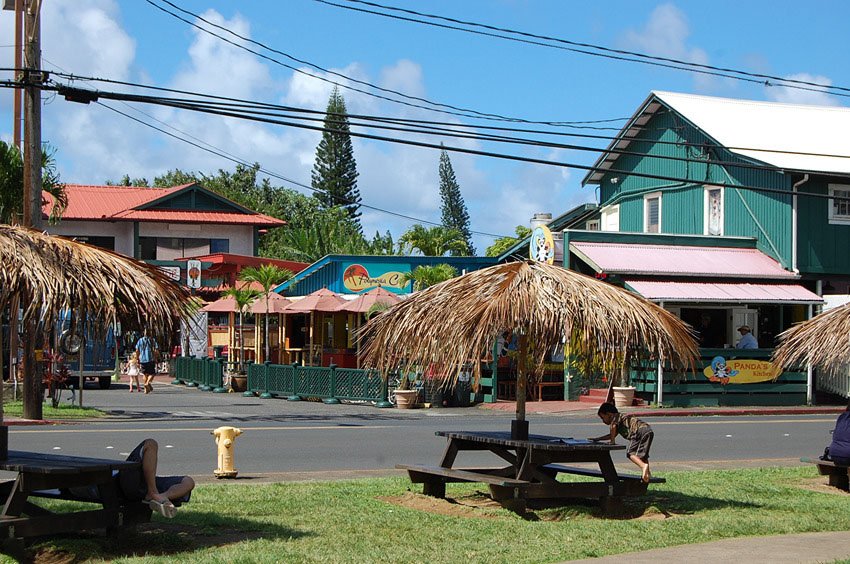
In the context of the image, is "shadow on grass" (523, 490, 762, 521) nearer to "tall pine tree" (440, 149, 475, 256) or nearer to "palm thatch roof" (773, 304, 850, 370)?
"palm thatch roof" (773, 304, 850, 370)

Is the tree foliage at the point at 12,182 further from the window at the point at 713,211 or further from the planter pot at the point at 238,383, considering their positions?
the window at the point at 713,211

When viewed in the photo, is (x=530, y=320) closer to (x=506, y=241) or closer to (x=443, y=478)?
(x=443, y=478)

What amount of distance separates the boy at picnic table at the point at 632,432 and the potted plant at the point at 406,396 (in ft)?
53.9

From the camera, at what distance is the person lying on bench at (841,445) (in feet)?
43.3

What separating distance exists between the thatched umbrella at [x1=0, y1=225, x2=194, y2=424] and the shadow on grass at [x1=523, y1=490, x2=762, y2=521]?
4021mm

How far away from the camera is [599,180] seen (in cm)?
4112

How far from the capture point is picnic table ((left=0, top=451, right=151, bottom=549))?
827cm

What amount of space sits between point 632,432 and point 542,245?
18.5m

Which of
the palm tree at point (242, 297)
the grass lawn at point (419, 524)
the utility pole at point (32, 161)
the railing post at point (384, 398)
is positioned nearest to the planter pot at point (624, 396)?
the railing post at point (384, 398)

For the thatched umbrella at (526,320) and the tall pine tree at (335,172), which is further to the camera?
the tall pine tree at (335,172)

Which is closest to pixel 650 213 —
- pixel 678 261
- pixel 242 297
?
pixel 678 261

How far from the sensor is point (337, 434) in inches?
790

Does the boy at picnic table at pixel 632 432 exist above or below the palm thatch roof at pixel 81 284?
below

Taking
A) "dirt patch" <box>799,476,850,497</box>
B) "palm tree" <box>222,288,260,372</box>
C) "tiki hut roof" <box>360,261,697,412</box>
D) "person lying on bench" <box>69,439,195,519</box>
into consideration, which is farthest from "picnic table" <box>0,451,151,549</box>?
"palm tree" <box>222,288,260,372</box>
